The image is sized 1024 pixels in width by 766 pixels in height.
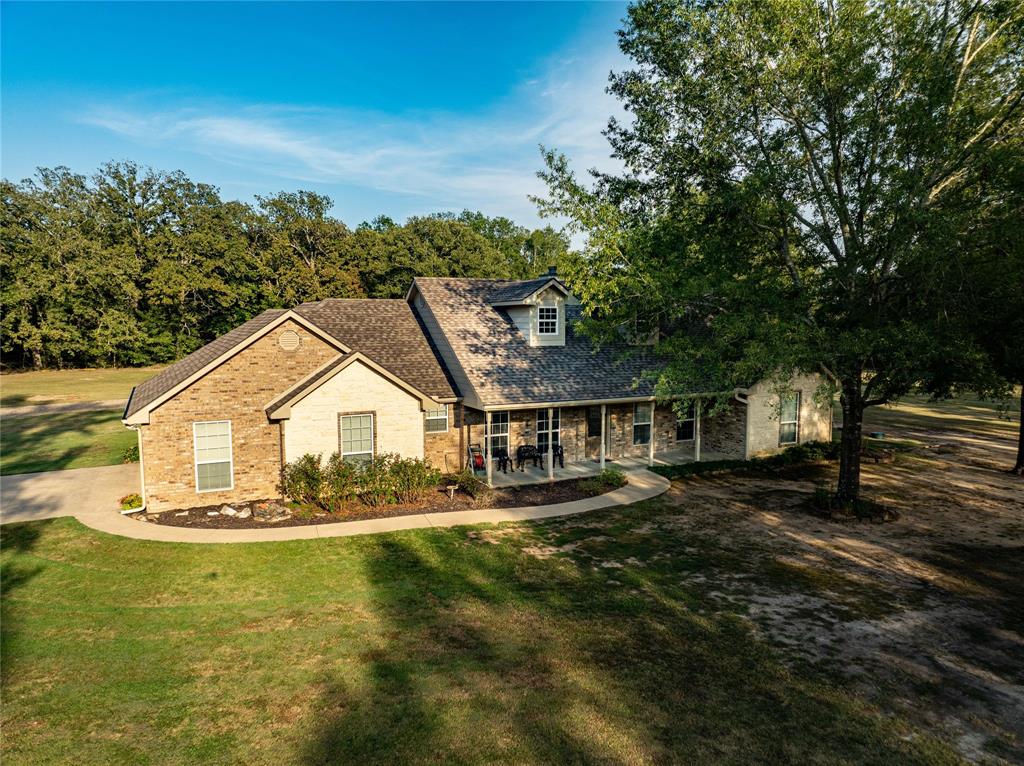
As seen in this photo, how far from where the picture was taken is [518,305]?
2200 cm

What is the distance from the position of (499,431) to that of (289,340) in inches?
306

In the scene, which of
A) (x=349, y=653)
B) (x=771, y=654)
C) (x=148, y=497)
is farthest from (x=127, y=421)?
(x=771, y=654)

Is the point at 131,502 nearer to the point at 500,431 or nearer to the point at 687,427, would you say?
the point at 500,431

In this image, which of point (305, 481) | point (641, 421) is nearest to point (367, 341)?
point (305, 481)

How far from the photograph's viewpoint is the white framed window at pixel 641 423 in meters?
22.7

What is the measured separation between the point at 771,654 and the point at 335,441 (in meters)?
12.9

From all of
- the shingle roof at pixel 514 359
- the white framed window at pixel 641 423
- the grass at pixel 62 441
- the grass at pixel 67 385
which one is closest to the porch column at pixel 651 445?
the white framed window at pixel 641 423

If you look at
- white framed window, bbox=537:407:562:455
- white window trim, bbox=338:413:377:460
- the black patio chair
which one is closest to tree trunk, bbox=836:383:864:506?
white framed window, bbox=537:407:562:455

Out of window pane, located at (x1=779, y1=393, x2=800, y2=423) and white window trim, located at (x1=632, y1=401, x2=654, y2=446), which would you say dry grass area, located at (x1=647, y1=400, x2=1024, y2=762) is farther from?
white window trim, located at (x1=632, y1=401, x2=654, y2=446)

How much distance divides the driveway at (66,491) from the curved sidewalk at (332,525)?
101cm

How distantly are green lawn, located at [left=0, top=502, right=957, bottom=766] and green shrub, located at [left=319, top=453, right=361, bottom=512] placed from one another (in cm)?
292

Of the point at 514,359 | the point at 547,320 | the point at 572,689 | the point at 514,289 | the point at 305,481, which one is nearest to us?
the point at 572,689

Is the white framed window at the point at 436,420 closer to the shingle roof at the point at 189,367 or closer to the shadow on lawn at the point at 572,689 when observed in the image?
the shingle roof at the point at 189,367

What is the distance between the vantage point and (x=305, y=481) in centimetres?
1639
